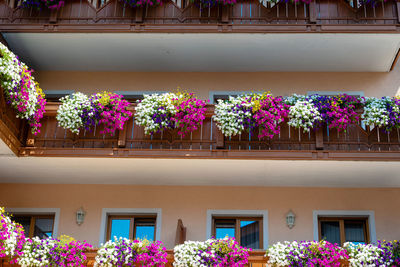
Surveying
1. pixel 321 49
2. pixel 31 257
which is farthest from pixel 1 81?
pixel 321 49

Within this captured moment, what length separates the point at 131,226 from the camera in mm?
12742

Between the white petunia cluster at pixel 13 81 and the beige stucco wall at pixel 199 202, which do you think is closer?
the white petunia cluster at pixel 13 81

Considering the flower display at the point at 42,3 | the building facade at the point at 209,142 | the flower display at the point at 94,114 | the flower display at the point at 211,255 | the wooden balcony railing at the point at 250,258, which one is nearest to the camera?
the flower display at the point at 211,255

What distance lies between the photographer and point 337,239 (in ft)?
41.2

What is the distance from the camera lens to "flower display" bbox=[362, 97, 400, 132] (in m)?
11.7

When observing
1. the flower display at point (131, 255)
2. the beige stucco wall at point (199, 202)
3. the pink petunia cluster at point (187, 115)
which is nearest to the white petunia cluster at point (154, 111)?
the pink petunia cluster at point (187, 115)

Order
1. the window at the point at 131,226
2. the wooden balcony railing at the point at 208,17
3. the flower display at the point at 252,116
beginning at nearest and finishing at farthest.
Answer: the flower display at the point at 252,116 < the window at the point at 131,226 < the wooden balcony railing at the point at 208,17

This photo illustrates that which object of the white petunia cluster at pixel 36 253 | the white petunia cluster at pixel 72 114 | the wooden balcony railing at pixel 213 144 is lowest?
the white petunia cluster at pixel 36 253

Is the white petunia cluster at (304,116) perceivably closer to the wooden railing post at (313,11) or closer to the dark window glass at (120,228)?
the wooden railing post at (313,11)

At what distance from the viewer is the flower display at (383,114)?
38.3 ft

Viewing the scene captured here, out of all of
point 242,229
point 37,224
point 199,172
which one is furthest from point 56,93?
point 242,229

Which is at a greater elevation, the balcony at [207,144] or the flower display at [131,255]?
the balcony at [207,144]

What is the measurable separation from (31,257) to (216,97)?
572 centimetres

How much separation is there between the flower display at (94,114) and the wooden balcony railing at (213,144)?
0.84 feet
